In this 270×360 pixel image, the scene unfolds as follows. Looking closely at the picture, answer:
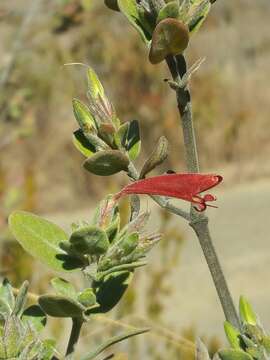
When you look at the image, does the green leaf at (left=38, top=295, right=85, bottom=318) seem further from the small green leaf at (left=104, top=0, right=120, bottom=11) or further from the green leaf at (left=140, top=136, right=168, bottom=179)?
the small green leaf at (left=104, top=0, right=120, bottom=11)

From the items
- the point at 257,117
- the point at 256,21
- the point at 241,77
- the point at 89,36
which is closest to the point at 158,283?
the point at 89,36

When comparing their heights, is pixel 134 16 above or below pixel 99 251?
above

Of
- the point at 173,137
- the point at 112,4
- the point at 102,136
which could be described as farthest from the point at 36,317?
the point at 173,137

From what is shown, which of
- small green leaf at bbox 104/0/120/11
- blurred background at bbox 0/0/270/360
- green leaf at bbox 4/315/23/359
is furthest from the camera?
blurred background at bbox 0/0/270/360

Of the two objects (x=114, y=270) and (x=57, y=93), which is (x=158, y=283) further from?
(x=57, y=93)

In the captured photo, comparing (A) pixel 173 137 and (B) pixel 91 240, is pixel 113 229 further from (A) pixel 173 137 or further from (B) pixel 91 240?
(A) pixel 173 137

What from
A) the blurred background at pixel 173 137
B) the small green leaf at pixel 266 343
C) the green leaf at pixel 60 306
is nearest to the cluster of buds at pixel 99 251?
the green leaf at pixel 60 306

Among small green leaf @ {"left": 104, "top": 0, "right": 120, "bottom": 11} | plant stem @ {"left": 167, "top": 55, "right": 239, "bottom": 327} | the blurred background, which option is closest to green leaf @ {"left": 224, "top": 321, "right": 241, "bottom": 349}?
plant stem @ {"left": 167, "top": 55, "right": 239, "bottom": 327}
